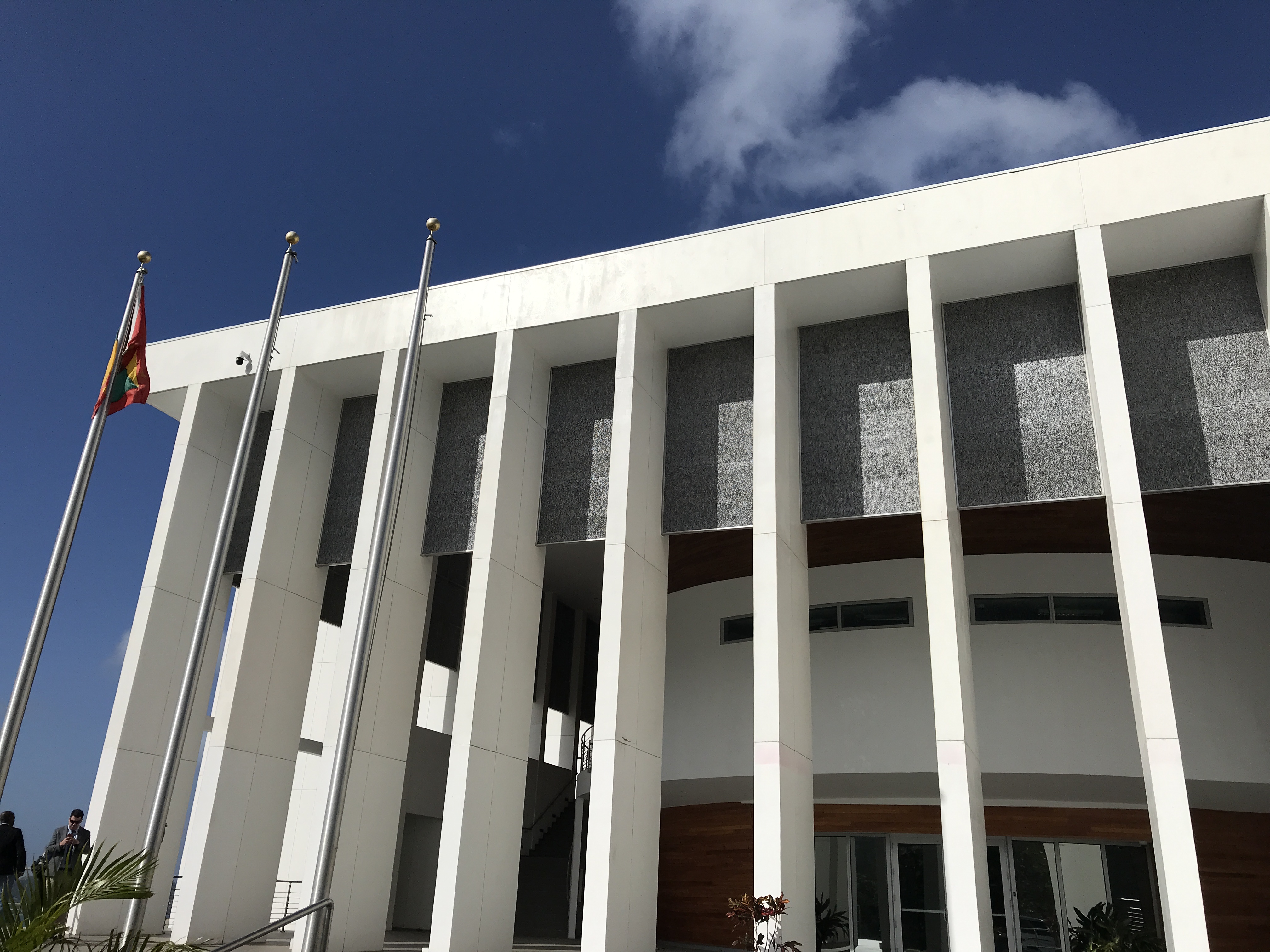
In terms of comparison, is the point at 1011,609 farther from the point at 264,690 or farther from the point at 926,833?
the point at 264,690

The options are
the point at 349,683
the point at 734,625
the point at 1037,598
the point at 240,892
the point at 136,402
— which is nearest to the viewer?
the point at 349,683

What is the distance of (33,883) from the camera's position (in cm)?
593

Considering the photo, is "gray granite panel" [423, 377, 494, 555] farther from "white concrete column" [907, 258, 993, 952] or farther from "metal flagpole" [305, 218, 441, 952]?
"white concrete column" [907, 258, 993, 952]

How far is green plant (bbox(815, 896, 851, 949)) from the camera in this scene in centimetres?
1744

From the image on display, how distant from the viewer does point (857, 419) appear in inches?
571

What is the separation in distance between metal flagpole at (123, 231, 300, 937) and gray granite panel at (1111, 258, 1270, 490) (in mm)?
10956

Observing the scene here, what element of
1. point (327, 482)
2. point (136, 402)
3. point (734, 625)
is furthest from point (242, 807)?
point (734, 625)

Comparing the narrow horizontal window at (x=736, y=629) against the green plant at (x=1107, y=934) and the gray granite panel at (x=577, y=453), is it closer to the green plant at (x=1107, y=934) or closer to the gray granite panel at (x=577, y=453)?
the gray granite panel at (x=577, y=453)

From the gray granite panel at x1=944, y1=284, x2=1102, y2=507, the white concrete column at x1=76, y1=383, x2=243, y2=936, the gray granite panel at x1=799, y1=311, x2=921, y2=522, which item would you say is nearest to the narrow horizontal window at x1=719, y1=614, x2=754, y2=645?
the gray granite panel at x1=799, y1=311, x2=921, y2=522

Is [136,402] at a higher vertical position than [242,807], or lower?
higher

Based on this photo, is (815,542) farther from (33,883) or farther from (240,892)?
(33,883)

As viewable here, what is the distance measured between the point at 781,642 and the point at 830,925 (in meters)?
7.79

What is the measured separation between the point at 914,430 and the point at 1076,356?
2.38 metres

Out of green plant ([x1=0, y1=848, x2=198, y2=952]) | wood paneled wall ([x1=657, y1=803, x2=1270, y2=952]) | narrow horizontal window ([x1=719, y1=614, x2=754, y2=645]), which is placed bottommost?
green plant ([x1=0, y1=848, x2=198, y2=952])
